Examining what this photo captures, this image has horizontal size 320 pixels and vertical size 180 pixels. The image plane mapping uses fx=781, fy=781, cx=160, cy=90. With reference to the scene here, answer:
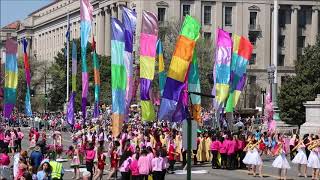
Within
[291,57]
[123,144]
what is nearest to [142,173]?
[123,144]

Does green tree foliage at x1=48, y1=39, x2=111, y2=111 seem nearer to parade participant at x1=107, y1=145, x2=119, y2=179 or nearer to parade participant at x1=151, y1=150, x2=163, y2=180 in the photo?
parade participant at x1=107, y1=145, x2=119, y2=179

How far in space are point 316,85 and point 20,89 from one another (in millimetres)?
50623

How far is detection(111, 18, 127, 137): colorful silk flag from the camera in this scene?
2539 centimetres

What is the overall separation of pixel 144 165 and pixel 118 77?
3441 millimetres

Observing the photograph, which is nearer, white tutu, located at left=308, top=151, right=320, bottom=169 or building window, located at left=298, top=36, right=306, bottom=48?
white tutu, located at left=308, top=151, right=320, bottom=169

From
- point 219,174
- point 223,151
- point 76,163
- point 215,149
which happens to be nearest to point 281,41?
point 215,149

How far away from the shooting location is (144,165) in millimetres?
23797

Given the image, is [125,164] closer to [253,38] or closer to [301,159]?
[301,159]

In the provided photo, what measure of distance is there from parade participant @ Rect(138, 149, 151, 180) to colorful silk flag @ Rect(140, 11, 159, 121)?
3419 mm

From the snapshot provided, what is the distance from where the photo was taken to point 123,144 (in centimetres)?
2594

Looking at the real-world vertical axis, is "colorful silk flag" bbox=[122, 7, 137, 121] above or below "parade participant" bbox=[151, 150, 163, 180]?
above

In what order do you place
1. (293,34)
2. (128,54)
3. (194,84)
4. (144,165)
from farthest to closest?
(293,34) < (194,84) < (128,54) < (144,165)

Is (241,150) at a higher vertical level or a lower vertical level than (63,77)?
lower

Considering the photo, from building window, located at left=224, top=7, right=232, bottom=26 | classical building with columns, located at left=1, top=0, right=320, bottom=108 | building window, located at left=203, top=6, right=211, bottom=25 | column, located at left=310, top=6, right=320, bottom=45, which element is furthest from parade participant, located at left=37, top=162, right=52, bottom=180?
column, located at left=310, top=6, right=320, bottom=45
